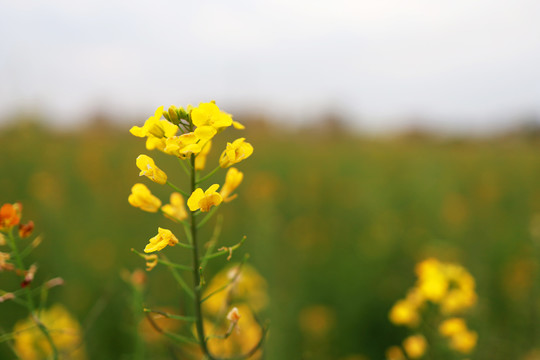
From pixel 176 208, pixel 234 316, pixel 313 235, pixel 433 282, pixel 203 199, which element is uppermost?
pixel 203 199

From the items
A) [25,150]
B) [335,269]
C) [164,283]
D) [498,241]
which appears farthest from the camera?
[25,150]

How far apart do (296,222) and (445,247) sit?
6.69 feet

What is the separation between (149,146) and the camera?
1149mm

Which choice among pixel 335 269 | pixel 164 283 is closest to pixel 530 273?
pixel 335 269

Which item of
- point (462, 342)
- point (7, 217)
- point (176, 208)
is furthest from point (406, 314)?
point (7, 217)

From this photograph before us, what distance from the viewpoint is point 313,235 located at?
5.37 metres

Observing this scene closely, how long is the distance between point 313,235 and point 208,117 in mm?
4423

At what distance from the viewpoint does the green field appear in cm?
390

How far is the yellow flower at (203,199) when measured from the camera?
1023 mm

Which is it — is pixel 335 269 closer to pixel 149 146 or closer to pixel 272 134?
pixel 149 146

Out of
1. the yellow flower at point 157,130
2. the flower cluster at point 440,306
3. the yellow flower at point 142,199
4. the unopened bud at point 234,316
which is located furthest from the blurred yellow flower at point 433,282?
the yellow flower at point 157,130

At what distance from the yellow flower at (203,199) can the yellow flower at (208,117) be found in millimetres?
177

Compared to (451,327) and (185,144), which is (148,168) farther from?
(451,327)

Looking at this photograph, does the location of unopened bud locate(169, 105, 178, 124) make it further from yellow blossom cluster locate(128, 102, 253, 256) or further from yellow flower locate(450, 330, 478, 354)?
yellow flower locate(450, 330, 478, 354)
